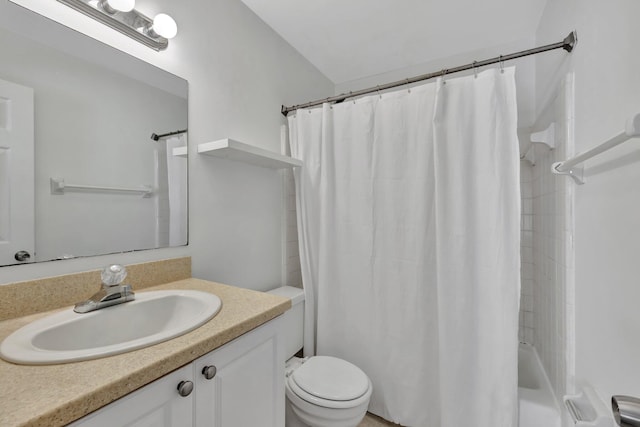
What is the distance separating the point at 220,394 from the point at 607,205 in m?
1.32

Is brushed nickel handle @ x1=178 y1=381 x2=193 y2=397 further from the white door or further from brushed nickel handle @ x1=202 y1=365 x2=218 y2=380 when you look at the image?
the white door

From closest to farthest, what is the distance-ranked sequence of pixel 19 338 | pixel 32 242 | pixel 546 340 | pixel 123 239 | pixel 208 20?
1. pixel 19 338
2. pixel 32 242
3. pixel 123 239
4. pixel 208 20
5. pixel 546 340

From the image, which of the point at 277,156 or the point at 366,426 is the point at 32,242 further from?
the point at 366,426

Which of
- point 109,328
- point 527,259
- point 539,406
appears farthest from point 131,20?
point 527,259

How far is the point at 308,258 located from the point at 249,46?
1.39 m

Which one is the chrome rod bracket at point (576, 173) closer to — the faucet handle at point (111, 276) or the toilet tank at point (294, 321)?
the toilet tank at point (294, 321)

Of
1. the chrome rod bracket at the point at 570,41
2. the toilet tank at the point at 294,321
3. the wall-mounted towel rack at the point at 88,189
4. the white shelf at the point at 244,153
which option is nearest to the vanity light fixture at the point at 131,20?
the white shelf at the point at 244,153

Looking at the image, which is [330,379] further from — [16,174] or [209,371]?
[16,174]

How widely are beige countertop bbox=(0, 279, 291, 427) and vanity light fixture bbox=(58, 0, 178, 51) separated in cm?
106

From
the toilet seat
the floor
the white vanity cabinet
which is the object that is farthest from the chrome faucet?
the floor

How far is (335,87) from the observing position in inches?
102

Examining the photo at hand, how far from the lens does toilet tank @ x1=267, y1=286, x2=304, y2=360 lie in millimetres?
1655

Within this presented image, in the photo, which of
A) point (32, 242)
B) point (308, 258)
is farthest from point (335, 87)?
point (32, 242)

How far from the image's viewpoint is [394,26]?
5.77ft
